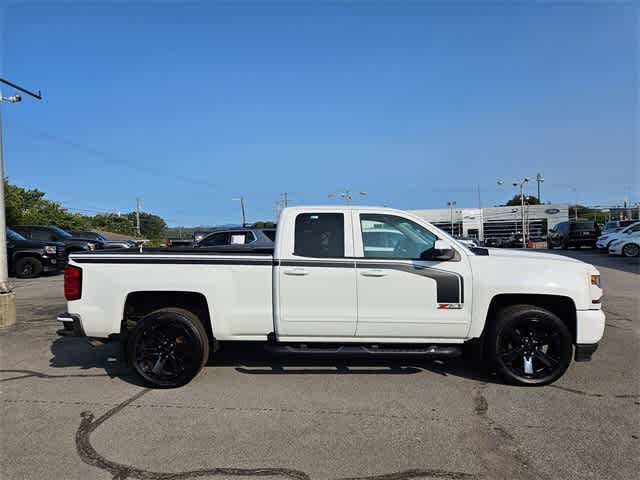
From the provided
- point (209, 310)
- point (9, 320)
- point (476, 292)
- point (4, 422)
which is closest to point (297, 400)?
point (209, 310)

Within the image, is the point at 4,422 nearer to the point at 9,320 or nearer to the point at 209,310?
the point at 209,310

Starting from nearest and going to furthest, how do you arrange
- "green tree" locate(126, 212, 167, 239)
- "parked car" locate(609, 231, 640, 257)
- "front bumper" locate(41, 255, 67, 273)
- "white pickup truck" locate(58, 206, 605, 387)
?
"white pickup truck" locate(58, 206, 605, 387), "front bumper" locate(41, 255, 67, 273), "parked car" locate(609, 231, 640, 257), "green tree" locate(126, 212, 167, 239)

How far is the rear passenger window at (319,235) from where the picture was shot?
187 inches

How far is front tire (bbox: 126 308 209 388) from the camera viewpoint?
15.2 ft

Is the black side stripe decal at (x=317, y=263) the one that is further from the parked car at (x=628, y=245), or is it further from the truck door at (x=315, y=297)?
the parked car at (x=628, y=245)

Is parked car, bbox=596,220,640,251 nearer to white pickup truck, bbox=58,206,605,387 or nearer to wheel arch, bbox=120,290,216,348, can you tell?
white pickup truck, bbox=58,206,605,387

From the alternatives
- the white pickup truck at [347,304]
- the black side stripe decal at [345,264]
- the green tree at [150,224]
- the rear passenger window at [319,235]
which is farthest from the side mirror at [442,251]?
the green tree at [150,224]

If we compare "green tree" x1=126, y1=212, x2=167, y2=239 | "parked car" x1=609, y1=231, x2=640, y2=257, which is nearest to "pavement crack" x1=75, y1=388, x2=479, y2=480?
"parked car" x1=609, y1=231, x2=640, y2=257

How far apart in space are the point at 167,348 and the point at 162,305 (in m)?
0.50

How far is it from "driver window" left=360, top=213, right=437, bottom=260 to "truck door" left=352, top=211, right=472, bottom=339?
118mm

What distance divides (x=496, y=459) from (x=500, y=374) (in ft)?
5.04

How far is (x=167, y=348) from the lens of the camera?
470 cm

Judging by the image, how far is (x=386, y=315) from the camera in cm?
463

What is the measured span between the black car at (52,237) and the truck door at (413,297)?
1632cm
